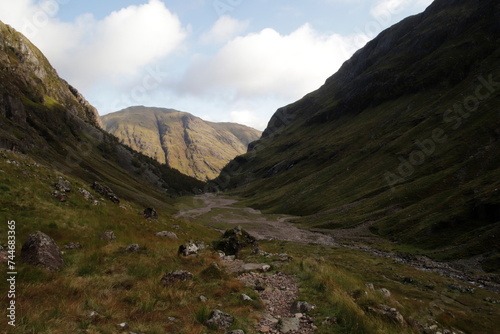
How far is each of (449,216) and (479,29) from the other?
17573cm

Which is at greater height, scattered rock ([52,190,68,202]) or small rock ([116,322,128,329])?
scattered rock ([52,190,68,202])

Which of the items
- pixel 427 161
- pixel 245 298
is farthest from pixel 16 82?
pixel 427 161

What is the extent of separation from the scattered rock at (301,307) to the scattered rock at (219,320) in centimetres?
352

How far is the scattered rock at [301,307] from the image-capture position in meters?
12.6

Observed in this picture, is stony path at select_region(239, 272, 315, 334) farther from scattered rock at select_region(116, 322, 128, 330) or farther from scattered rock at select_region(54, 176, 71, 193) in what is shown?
scattered rock at select_region(54, 176, 71, 193)

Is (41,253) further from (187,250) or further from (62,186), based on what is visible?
(62,186)

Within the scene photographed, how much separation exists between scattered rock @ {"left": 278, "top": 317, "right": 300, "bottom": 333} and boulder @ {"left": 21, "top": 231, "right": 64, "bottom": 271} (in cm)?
1020

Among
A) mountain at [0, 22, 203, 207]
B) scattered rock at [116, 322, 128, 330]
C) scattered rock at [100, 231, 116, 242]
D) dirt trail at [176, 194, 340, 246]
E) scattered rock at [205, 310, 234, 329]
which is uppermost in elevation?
mountain at [0, 22, 203, 207]

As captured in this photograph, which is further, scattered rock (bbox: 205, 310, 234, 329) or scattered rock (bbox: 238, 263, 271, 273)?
scattered rock (bbox: 238, 263, 271, 273)

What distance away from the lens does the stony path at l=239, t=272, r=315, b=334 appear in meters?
10.8

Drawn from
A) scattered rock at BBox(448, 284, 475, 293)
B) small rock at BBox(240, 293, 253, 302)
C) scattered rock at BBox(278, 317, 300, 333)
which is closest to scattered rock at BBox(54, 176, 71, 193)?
small rock at BBox(240, 293, 253, 302)

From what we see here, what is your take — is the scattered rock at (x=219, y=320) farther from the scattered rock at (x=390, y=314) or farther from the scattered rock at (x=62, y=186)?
the scattered rock at (x=62, y=186)

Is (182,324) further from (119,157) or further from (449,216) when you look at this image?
(119,157)

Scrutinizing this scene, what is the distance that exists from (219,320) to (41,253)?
857 centimetres
